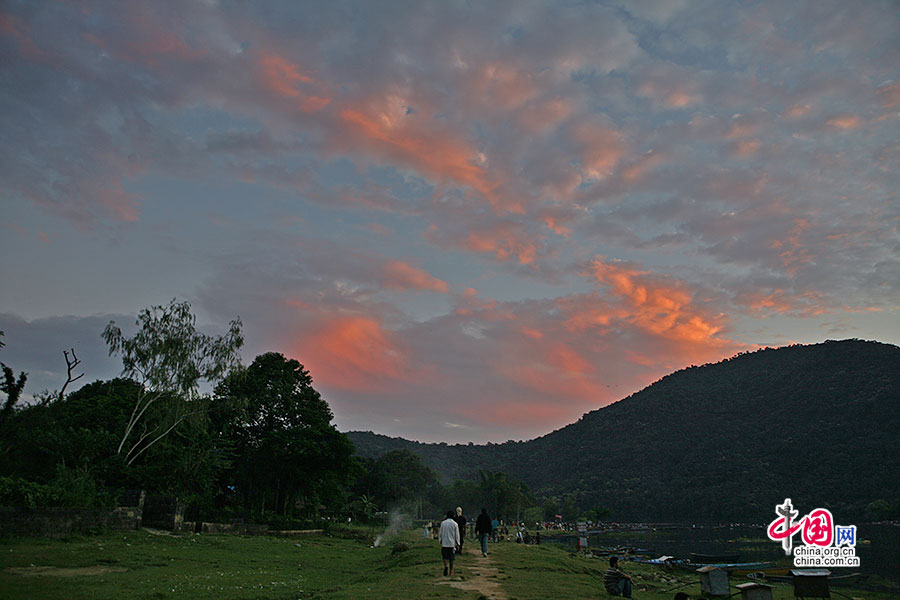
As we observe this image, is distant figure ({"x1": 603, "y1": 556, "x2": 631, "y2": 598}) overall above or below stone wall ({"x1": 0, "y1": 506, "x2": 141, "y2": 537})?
above

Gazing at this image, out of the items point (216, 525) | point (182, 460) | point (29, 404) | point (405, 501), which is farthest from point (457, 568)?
point (405, 501)

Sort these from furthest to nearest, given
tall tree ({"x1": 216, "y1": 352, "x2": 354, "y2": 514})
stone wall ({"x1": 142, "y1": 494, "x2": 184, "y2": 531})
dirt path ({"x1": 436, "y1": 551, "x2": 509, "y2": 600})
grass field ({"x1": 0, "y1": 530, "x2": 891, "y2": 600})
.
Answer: tall tree ({"x1": 216, "y1": 352, "x2": 354, "y2": 514}), stone wall ({"x1": 142, "y1": 494, "x2": 184, "y2": 531}), dirt path ({"x1": 436, "y1": 551, "x2": 509, "y2": 600}), grass field ({"x1": 0, "y1": 530, "x2": 891, "y2": 600})

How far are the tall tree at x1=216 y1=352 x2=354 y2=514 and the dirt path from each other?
34257 millimetres

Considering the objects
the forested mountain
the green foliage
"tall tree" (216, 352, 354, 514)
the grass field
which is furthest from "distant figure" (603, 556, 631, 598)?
the forested mountain

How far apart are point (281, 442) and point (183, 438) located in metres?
10.9

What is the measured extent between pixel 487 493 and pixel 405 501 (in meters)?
29.1

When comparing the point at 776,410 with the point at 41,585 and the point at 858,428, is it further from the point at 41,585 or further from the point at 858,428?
the point at 41,585

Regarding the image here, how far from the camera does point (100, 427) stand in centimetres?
4022

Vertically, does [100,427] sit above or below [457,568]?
above

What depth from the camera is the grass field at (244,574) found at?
52.5ft

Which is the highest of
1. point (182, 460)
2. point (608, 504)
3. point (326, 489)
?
point (182, 460)

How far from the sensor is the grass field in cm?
1602

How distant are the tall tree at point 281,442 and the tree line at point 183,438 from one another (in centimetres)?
12

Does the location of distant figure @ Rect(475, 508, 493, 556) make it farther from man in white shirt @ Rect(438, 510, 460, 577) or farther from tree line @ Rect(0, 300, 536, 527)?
tree line @ Rect(0, 300, 536, 527)
